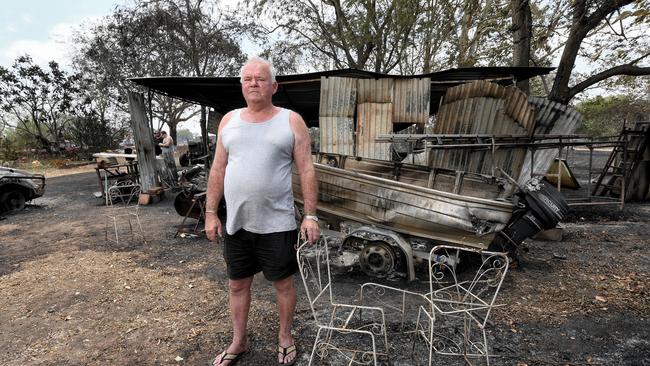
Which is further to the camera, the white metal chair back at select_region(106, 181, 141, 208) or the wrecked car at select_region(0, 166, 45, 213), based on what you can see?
the white metal chair back at select_region(106, 181, 141, 208)

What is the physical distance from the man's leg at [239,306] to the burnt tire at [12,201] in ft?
31.5

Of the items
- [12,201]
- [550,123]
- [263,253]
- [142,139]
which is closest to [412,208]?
[263,253]

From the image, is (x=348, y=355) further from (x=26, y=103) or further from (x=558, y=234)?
(x=26, y=103)

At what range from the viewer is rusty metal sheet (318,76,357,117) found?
20.9ft

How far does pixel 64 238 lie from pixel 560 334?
805 centimetres

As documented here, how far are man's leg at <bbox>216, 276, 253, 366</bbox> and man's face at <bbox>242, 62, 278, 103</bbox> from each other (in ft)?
4.39

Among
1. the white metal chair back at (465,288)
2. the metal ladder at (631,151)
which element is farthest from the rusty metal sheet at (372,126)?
the metal ladder at (631,151)

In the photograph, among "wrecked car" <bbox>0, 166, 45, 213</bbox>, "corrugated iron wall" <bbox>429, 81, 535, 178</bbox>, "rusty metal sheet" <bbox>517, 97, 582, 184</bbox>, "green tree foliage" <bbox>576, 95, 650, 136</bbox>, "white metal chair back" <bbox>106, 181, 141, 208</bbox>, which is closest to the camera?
"corrugated iron wall" <bbox>429, 81, 535, 178</bbox>

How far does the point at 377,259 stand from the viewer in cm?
439

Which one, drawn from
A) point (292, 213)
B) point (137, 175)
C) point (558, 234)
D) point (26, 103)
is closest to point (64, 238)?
point (137, 175)

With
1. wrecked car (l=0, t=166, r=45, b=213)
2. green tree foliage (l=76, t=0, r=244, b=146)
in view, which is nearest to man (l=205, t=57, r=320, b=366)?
wrecked car (l=0, t=166, r=45, b=213)

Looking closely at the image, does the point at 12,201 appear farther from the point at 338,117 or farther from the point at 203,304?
the point at 338,117

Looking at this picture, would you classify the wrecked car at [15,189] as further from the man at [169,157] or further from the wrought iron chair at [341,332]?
the wrought iron chair at [341,332]

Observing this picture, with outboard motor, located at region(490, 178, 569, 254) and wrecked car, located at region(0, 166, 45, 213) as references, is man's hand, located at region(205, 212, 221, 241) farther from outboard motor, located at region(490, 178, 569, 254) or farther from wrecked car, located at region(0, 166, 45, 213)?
wrecked car, located at region(0, 166, 45, 213)
